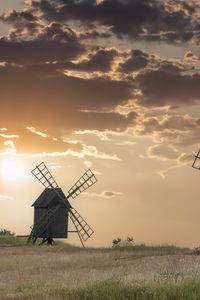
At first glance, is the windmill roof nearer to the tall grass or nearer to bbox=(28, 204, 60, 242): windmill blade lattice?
bbox=(28, 204, 60, 242): windmill blade lattice

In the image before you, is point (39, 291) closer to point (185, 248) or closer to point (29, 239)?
point (185, 248)

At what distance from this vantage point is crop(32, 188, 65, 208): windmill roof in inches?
2655

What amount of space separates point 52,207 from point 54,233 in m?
2.91

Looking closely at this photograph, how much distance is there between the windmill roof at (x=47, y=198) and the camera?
67438 mm

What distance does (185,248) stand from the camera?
163ft

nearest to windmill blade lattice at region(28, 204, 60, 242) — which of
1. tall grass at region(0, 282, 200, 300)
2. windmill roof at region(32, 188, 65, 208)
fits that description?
windmill roof at region(32, 188, 65, 208)

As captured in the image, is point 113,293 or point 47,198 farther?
point 47,198

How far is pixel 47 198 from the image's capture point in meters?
68.1

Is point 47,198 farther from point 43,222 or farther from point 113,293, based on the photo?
point 113,293

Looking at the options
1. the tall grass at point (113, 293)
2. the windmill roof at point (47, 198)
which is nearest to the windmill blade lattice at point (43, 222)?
the windmill roof at point (47, 198)

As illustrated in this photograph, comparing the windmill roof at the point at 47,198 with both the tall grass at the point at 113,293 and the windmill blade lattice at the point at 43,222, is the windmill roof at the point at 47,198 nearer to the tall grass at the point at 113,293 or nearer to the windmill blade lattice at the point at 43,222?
the windmill blade lattice at the point at 43,222

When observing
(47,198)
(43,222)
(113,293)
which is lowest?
(113,293)

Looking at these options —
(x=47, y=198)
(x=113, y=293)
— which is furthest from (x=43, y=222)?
(x=113, y=293)

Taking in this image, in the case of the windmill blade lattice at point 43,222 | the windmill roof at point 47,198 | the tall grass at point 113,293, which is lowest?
the tall grass at point 113,293
